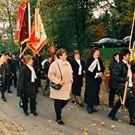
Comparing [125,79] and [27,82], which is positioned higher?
[125,79]

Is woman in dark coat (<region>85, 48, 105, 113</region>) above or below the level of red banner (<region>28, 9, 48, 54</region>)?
below

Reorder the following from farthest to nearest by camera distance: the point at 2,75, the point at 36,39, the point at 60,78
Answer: the point at 36,39 < the point at 2,75 < the point at 60,78

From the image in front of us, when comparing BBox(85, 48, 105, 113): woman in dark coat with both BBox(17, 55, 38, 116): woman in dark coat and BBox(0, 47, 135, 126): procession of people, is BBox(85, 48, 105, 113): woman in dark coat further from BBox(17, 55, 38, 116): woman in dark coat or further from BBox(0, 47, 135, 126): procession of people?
BBox(17, 55, 38, 116): woman in dark coat

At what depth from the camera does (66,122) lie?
12625mm

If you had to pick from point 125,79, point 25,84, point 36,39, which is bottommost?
point 25,84

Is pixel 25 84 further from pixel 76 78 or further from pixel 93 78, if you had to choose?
pixel 76 78

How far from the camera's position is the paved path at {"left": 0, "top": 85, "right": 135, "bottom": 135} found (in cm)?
1129

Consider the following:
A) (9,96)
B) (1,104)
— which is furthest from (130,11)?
(1,104)

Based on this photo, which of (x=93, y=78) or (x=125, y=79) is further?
(x=93, y=78)

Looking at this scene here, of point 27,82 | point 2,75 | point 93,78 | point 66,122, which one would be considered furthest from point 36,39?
point 66,122

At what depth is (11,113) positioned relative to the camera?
1433 centimetres

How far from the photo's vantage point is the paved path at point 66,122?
1129 centimetres

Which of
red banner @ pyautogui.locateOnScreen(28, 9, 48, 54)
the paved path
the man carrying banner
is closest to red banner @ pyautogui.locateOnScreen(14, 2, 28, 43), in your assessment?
red banner @ pyautogui.locateOnScreen(28, 9, 48, 54)

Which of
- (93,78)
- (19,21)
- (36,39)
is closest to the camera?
(93,78)
